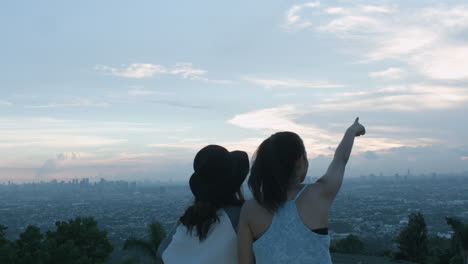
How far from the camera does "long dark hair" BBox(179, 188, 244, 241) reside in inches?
86.2

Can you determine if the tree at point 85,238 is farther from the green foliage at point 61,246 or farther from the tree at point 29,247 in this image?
the tree at point 29,247

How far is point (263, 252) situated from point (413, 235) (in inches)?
1026

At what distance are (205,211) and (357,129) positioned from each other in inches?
35.2

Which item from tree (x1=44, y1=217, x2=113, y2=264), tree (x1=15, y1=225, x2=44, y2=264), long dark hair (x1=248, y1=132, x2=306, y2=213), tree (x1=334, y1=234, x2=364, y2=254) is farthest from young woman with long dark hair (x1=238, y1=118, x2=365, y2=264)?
tree (x1=334, y1=234, x2=364, y2=254)

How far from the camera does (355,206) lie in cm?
7762

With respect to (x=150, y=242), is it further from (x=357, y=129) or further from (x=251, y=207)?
(x=357, y=129)

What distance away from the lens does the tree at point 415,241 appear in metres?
25.0

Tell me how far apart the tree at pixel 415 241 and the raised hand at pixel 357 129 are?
2547 cm

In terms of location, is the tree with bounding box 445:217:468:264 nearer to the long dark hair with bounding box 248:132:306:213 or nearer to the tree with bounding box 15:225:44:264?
the tree with bounding box 15:225:44:264

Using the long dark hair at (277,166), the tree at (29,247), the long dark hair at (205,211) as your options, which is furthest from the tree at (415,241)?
the long dark hair at (277,166)

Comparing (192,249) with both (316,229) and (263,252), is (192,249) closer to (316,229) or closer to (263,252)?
(263,252)

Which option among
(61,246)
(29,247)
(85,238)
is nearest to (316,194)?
(61,246)

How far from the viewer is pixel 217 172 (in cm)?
223

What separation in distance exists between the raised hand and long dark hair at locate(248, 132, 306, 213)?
30 cm
